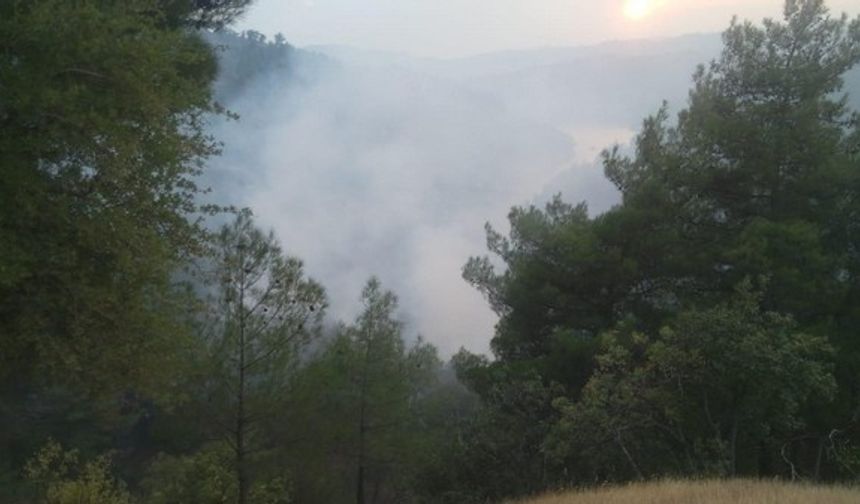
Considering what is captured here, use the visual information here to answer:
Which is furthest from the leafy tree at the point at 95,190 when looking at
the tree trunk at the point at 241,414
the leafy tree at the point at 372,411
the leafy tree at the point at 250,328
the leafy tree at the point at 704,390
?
the leafy tree at the point at 372,411

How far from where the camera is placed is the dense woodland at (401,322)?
7008mm

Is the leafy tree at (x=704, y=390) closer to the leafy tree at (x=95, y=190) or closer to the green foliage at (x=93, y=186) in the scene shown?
the leafy tree at (x=95, y=190)

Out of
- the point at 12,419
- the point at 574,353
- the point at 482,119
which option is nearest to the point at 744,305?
the point at 574,353

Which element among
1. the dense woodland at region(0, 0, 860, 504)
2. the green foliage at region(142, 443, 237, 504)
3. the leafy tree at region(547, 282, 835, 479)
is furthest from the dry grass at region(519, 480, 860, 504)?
the green foliage at region(142, 443, 237, 504)

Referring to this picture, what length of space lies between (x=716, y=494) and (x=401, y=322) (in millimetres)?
16365

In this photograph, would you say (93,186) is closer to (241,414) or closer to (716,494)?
(716,494)

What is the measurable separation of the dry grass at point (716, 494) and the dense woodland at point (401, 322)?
1.50 m

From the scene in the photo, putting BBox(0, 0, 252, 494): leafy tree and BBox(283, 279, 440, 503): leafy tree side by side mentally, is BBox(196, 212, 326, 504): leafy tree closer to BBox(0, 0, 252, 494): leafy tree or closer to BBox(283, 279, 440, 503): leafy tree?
BBox(283, 279, 440, 503): leafy tree

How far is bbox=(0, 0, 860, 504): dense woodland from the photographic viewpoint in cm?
701

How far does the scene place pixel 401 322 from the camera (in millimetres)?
23578

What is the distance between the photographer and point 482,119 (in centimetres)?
8719

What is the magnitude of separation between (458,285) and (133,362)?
5587 cm

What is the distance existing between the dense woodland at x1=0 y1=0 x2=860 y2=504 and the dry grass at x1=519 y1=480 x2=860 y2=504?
1501mm

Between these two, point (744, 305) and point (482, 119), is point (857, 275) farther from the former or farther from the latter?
point (482, 119)
